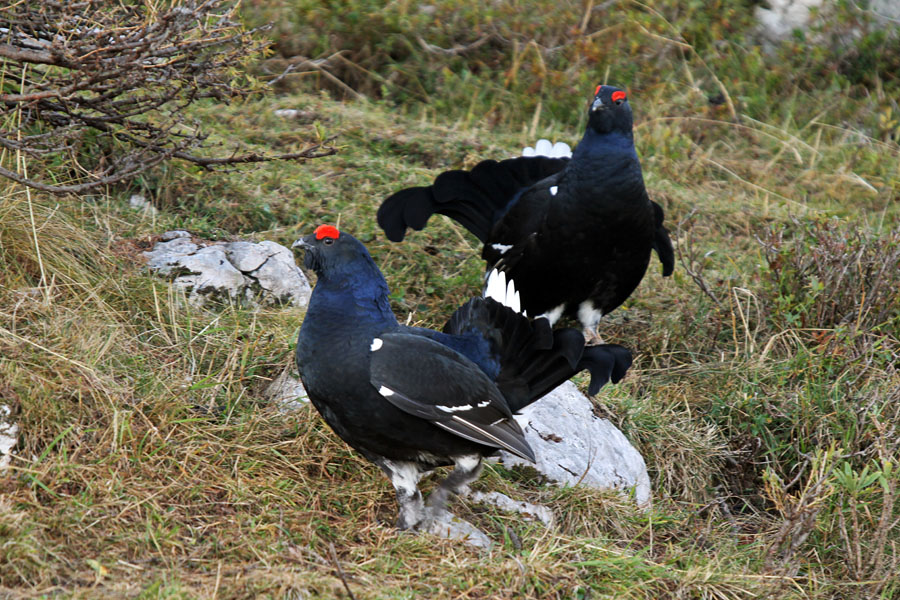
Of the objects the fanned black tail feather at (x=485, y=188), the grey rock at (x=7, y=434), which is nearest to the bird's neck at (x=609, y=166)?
the fanned black tail feather at (x=485, y=188)

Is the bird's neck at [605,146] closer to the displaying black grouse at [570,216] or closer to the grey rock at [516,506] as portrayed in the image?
the displaying black grouse at [570,216]

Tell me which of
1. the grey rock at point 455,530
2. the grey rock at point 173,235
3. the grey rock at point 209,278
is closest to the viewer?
the grey rock at point 455,530

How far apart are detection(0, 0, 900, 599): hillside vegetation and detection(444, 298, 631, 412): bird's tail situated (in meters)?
0.41

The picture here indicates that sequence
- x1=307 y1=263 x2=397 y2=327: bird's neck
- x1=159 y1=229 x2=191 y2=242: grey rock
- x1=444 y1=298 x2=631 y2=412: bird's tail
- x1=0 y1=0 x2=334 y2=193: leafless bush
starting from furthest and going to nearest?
x1=159 y1=229 x2=191 y2=242: grey rock → x1=0 y1=0 x2=334 y2=193: leafless bush → x1=444 y1=298 x2=631 y2=412: bird's tail → x1=307 y1=263 x2=397 y2=327: bird's neck

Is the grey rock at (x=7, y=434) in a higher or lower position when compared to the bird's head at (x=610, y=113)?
lower

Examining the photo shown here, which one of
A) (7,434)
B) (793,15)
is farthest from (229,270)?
(793,15)

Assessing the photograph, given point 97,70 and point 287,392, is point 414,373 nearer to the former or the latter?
point 287,392

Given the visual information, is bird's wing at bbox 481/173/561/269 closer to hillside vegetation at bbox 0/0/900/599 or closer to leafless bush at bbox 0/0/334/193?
hillside vegetation at bbox 0/0/900/599

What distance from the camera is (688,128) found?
711 centimetres

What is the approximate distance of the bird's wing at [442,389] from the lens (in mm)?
3016

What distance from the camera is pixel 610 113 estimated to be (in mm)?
4242

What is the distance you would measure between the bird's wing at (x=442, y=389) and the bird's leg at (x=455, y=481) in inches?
6.4

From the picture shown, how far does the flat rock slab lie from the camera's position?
413 cm

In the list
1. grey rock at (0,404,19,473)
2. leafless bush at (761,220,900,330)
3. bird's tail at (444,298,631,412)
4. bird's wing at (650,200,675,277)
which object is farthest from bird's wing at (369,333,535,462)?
leafless bush at (761,220,900,330)
